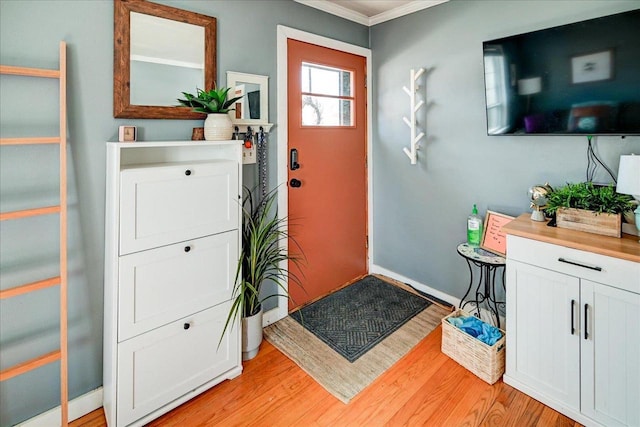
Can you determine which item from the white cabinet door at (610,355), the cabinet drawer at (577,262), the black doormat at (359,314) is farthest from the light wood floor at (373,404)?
the cabinet drawer at (577,262)

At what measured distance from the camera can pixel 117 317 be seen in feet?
4.84

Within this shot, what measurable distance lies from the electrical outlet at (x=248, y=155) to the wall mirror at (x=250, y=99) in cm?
13

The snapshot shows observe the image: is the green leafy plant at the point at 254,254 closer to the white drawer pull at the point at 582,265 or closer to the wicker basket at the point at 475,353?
the wicker basket at the point at 475,353

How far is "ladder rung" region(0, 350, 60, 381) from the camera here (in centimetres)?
136

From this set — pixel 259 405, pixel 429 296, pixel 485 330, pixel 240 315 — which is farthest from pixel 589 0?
pixel 259 405

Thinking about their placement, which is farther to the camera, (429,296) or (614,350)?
(429,296)

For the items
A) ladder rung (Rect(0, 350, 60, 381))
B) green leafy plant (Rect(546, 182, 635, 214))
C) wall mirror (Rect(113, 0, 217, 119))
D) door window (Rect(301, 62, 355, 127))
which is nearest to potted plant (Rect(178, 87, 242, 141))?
wall mirror (Rect(113, 0, 217, 119))

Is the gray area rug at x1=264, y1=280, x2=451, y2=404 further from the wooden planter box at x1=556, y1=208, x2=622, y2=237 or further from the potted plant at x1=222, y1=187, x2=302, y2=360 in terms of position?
the wooden planter box at x1=556, y1=208, x2=622, y2=237

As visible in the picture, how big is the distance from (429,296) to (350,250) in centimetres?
78

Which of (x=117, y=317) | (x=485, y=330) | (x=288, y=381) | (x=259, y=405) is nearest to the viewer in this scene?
(x=117, y=317)

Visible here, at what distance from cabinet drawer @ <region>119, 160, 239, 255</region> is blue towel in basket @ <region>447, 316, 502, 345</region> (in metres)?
1.49

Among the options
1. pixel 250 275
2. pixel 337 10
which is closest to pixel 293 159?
pixel 250 275

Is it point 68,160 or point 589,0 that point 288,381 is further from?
point 589,0

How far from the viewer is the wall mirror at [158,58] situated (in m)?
1.66
